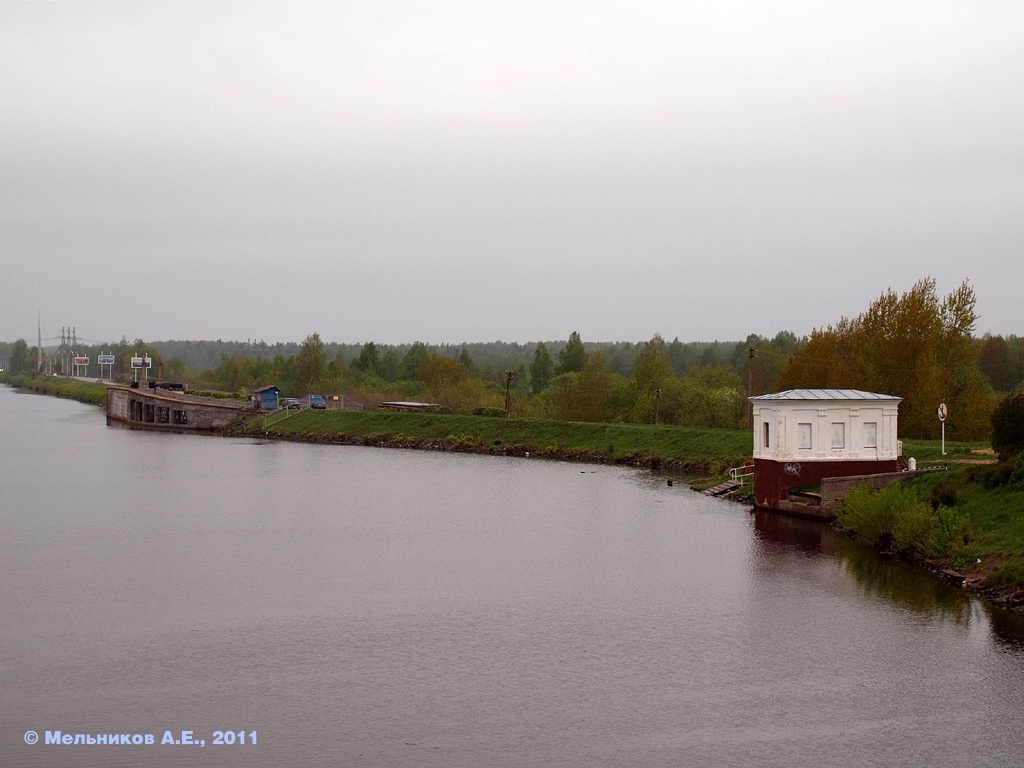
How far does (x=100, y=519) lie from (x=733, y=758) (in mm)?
35940

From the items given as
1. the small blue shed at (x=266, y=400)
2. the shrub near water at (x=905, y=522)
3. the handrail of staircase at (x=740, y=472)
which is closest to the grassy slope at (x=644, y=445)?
the shrub near water at (x=905, y=522)

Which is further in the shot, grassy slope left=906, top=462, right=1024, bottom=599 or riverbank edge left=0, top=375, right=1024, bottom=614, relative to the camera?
riverbank edge left=0, top=375, right=1024, bottom=614

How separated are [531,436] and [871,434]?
41.8m

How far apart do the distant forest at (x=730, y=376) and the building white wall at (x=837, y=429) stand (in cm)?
1775

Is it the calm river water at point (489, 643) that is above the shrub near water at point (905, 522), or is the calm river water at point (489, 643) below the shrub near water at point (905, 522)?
below

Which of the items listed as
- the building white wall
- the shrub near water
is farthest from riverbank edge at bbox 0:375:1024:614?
the building white wall

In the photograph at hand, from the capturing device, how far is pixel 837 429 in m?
47.4

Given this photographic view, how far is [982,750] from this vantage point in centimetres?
1992

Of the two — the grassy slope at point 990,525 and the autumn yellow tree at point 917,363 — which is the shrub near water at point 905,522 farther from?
the autumn yellow tree at point 917,363

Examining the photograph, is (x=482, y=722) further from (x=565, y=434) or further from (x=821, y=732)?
(x=565, y=434)

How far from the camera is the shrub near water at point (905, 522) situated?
35.2 metres

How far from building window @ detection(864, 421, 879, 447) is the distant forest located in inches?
703

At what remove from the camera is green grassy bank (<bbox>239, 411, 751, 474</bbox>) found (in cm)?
7188

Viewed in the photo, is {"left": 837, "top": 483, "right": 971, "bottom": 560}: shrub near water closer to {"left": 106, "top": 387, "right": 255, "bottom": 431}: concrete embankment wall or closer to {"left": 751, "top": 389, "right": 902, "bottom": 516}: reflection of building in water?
{"left": 751, "top": 389, "right": 902, "bottom": 516}: reflection of building in water
